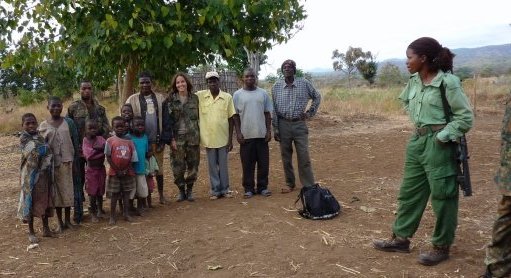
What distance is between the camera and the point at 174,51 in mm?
5645

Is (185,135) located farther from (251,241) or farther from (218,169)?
(251,241)

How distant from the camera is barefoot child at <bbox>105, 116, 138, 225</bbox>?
5.21m

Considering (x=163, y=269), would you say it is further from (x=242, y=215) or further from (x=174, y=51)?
(x=174, y=51)

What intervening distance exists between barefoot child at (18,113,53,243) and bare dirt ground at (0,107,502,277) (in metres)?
0.36

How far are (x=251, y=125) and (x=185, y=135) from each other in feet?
2.81

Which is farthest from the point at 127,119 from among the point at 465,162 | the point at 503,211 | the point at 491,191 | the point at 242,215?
the point at 491,191

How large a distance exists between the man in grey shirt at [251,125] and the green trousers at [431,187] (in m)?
2.46

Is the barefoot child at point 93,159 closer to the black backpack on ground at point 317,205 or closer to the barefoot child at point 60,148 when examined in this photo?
the barefoot child at point 60,148

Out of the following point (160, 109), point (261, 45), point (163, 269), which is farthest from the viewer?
point (261, 45)

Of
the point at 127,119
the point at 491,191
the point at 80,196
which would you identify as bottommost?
the point at 491,191

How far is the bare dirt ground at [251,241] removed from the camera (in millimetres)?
4055

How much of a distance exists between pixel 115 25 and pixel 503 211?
3882 millimetres

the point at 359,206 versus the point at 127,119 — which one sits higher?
the point at 127,119

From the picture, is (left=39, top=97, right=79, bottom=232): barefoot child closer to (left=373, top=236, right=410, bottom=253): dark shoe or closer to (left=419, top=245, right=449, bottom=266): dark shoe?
(left=373, top=236, right=410, bottom=253): dark shoe
